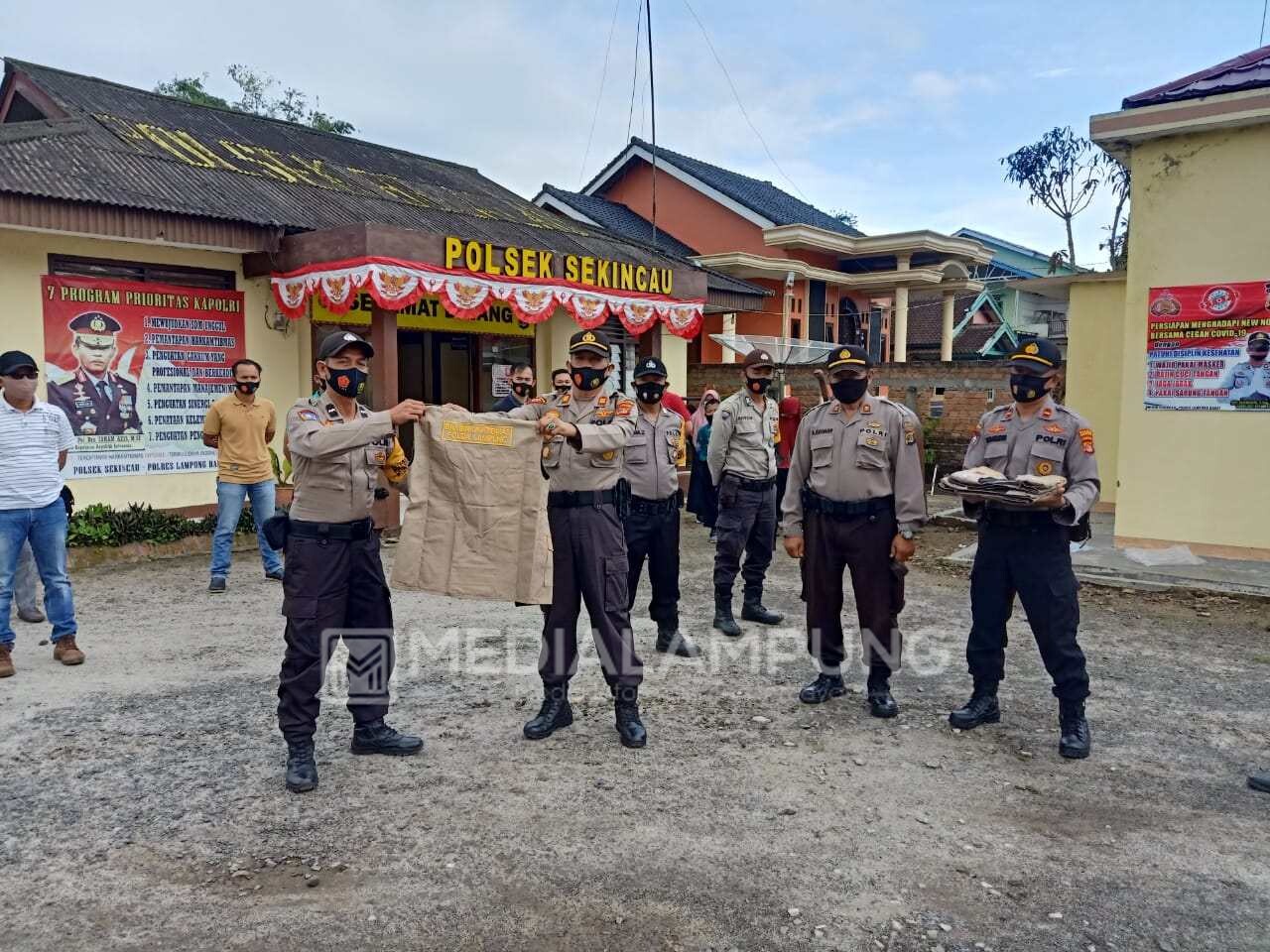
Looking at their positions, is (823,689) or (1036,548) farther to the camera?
(823,689)

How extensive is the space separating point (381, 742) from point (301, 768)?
44 centimetres

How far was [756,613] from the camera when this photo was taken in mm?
6859

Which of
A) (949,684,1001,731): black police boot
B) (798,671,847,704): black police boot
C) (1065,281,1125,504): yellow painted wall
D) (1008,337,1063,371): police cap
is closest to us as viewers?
(1008,337,1063,371): police cap

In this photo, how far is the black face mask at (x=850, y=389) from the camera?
A: 4895 mm

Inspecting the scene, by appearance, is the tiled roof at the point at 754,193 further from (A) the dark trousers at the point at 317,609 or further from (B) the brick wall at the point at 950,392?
(A) the dark trousers at the point at 317,609

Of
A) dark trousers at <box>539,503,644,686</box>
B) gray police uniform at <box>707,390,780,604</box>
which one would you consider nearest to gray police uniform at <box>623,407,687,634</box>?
gray police uniform at <box>707,390,780,604</box>

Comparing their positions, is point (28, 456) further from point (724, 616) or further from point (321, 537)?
point (724, 616)

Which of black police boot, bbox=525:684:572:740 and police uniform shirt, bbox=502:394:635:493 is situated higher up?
police uniform shirt, bbox=502:394:635:493

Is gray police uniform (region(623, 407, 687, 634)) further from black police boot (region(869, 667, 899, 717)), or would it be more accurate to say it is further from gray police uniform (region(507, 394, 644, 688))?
black police boot (region(869, 667, 899, 717))

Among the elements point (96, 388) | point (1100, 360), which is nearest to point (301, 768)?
point (96, 388)

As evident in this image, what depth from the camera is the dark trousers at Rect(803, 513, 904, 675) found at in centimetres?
487

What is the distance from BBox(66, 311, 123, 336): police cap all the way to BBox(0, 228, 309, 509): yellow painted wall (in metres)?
0.30

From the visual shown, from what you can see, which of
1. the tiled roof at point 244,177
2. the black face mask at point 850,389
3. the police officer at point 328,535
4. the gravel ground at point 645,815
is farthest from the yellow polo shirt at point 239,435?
the black face mask at point 850,389

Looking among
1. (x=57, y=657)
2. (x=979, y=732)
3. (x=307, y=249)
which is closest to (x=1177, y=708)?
(x=979, y=732)
